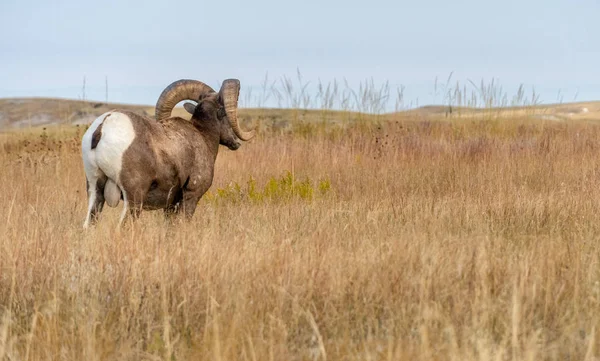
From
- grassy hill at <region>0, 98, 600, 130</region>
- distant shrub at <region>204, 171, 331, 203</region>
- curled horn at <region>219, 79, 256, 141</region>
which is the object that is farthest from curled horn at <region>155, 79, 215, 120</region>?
grassy hill at <region>0, 98, 600, 130</region>

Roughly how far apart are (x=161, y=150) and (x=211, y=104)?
1257 mm

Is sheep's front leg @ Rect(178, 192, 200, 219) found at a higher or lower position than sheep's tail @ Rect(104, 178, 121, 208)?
lower

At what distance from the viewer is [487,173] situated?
12.4m

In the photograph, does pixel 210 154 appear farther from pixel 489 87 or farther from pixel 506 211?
pixel 489 87

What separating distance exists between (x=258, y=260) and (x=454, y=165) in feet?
25.0

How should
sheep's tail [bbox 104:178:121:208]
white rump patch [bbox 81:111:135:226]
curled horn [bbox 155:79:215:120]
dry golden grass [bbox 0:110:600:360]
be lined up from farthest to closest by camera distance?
curled horn [bbox 155:79:215:120]
sheep's tail [bbox 104:178:121:208]
white rump patch [bbox 81:111:135:226]
dry golden grass [bbox 0:110:600:360]

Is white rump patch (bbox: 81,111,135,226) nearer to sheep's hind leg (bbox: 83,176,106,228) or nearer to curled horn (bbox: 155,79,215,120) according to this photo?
sheep's hind leg (bbox: 83,176,106,228)

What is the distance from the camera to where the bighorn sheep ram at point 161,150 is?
7.23 metres

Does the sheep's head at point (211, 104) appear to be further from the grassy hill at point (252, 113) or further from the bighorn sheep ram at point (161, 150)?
the grassy hill at point (252, 113)


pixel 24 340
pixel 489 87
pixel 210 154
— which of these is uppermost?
pixel 489 87

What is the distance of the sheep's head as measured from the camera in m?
8.55

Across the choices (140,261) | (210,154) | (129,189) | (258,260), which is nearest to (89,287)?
(140,261)

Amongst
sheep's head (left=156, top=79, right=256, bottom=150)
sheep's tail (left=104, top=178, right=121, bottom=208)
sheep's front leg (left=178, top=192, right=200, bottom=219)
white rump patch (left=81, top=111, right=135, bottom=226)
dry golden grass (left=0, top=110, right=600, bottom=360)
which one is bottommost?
dry golden grass (left=0, top=110, right=600, bottom=360)

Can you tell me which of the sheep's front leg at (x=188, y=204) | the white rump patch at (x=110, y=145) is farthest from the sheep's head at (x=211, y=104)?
the white rump patch at (x=110, y=145)
